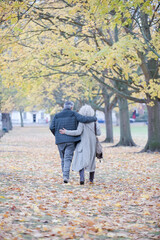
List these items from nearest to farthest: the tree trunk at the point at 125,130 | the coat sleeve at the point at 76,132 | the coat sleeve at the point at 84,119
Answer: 1. the coat sleeve at the point at 84,119
2. the coat sleeve at the point at 76,132
3. the tree trunk at the point at 125,130

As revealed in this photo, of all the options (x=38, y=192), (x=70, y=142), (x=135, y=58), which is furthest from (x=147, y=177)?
(x=135, y=58)

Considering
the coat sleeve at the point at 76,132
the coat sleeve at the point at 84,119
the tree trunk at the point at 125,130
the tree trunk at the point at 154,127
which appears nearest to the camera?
the coat sleeve at the point at 84,119

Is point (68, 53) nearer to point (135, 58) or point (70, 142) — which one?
point (135, 58)

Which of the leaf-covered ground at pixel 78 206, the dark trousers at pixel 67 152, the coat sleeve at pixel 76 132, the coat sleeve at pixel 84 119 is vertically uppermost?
the coat sleeve at pixel 84 119

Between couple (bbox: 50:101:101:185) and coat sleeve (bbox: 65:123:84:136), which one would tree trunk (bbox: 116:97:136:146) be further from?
coat sleeve (bbox: 65:123:84:136)

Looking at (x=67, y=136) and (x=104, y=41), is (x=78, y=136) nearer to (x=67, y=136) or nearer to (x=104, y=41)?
(x=67, y=136)

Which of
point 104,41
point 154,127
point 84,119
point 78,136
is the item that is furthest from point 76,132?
point 154,127

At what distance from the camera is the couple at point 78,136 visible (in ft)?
28.5

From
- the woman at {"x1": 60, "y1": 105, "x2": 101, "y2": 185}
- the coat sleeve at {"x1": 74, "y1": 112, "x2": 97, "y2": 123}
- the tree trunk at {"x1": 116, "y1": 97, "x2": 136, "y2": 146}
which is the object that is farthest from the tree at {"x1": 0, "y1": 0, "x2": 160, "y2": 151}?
the tree trunk at {"x1": 116, "y1": 97, "x2": 136, "y2": 146}

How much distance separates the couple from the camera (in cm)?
867

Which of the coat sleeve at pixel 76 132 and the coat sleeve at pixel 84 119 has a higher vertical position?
the coat sleeve at pixel 84 119

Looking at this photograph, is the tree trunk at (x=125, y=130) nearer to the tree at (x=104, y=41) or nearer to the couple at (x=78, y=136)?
the tree at (x=104, y=41)

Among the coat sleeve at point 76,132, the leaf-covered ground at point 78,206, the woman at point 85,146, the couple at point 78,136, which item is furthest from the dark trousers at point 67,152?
the leaf-covered ground at point 78,206

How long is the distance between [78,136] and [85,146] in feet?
1.00
